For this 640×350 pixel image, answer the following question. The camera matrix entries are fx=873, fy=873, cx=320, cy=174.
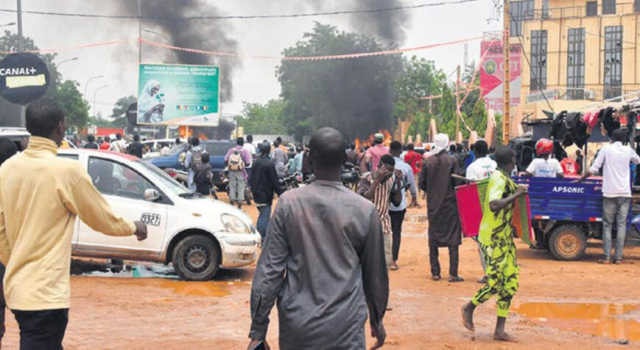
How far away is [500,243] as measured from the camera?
749cm

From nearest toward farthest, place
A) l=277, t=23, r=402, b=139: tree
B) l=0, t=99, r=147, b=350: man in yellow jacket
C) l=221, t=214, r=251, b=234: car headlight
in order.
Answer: l=0, t=99, r=147, b=350: man in yellow jacket
l=221, t=214, r=251, b=234: car headlight
l=277, t=23, r=402, b=139: tree

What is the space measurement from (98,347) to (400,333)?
2639 mm

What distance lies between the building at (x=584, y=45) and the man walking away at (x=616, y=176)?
58002 millimetres

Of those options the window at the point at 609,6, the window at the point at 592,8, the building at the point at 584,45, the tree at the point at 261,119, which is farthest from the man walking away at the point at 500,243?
the tree at the point at 261,119

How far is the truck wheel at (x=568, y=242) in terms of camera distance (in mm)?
12875

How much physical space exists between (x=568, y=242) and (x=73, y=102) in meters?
59.2

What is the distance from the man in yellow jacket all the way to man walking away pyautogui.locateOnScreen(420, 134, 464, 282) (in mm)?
6948

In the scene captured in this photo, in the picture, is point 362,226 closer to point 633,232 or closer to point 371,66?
point 633,232

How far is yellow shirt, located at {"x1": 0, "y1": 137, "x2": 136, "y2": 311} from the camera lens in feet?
13.6

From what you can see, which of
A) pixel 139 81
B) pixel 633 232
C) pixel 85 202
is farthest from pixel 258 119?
pixel 85 202

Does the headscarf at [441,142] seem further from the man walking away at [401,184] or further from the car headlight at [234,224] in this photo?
the car headlight at [234,224]

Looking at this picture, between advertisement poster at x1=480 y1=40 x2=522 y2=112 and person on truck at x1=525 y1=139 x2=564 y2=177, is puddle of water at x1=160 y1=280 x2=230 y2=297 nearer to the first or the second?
person on truck at x1=525 y1=139 x2=564 y2=177

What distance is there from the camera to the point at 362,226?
3867 mm

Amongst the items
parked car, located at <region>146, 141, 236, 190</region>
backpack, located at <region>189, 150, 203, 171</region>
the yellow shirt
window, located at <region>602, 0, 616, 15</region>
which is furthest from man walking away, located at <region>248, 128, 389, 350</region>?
window, located at <region>602, 0, 616, 15</region>
